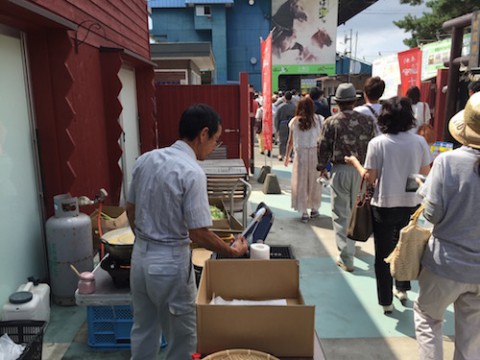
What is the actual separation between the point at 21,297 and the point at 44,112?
165 cm

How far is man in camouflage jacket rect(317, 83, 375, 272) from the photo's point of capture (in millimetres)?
3930

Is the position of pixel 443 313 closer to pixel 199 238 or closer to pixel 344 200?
pixel 199 238

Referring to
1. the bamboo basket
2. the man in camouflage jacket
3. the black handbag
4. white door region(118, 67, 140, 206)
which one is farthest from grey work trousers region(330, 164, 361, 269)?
white door region(118, 67, 140, 206)

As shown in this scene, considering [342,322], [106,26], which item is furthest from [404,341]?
[106,26]

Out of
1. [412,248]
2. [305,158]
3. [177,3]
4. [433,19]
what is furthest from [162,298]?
[177,3]

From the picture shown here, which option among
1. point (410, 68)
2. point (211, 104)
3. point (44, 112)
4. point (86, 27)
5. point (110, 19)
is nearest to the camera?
point (44, 112)

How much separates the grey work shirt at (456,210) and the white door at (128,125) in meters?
4.80

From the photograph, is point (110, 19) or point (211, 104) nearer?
point (110, 19)

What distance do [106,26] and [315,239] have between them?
3.92 meters

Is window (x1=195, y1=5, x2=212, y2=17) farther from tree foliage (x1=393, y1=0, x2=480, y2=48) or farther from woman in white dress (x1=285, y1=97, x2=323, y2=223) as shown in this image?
woman in white dress (x1=285, y1=97, x2=323, y2=223)

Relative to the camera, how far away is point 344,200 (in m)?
4.14

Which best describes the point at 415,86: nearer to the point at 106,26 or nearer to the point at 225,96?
the point at 225,96

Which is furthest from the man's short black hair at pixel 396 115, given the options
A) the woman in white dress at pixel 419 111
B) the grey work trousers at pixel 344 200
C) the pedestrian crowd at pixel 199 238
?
the woman in white dress at pixel 419 111

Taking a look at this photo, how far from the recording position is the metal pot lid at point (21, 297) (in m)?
2.86
